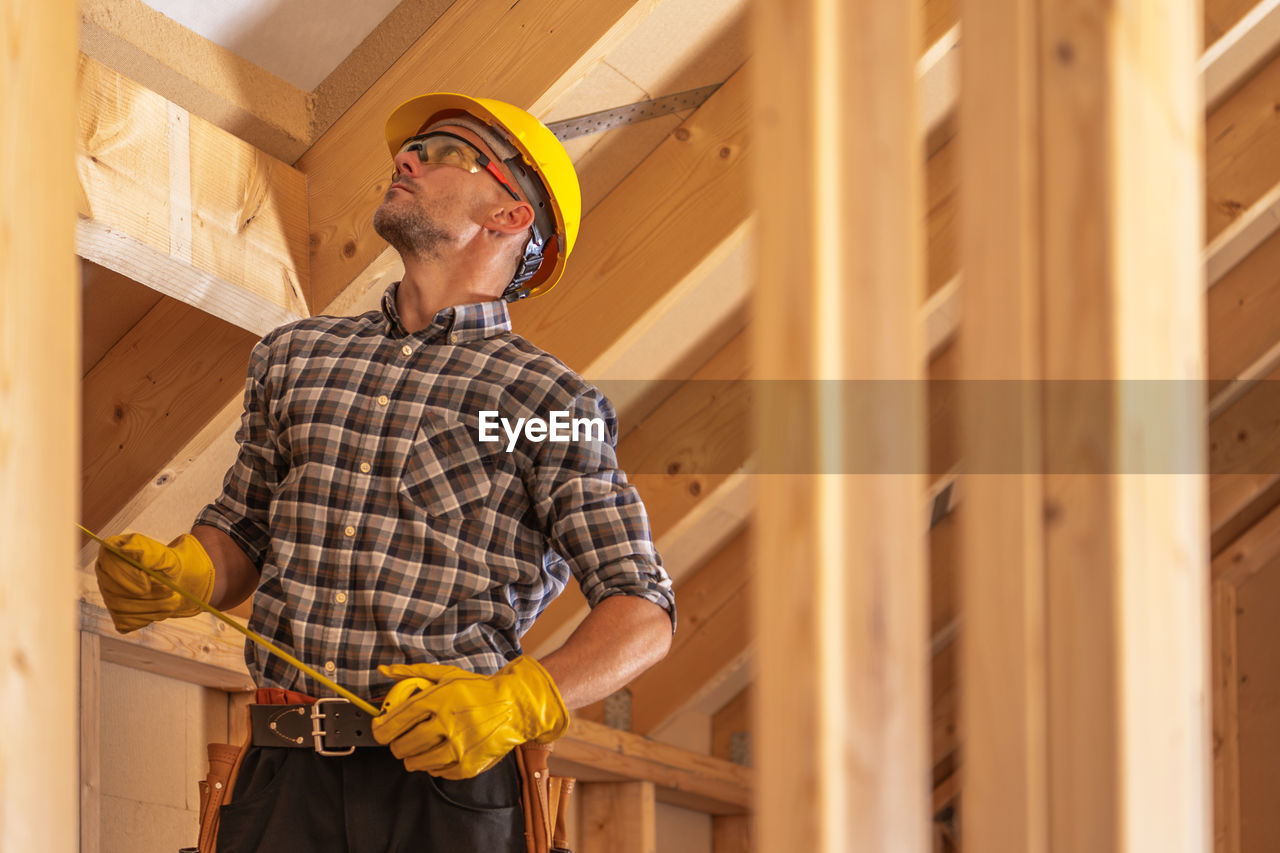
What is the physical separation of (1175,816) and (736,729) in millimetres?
4057

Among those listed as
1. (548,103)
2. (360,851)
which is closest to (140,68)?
(548,103)

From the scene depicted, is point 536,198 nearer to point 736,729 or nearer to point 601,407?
point 601,407

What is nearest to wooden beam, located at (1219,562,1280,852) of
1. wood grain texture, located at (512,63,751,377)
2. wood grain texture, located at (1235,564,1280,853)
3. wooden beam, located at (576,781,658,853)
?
wood grain texture, located at (1235,564,1280,853)

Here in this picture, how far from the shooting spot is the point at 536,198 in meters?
2.61

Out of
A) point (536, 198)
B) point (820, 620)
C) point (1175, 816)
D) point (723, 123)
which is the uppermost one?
point (723, 123)

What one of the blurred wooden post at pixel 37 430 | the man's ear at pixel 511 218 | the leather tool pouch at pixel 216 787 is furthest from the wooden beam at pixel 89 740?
the blurred wooden post at pixel 37 430

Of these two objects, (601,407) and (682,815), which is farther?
(682,815)

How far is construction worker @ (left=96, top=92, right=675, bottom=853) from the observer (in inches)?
79.3

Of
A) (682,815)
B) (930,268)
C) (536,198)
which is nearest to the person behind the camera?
(536,198)

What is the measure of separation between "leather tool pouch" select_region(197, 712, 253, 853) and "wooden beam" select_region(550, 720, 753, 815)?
192 cm

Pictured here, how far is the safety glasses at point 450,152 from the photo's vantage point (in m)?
2.52

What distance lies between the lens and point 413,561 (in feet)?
6.94

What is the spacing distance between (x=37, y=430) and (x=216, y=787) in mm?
863

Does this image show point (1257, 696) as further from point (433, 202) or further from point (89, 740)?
point (433, 202)
